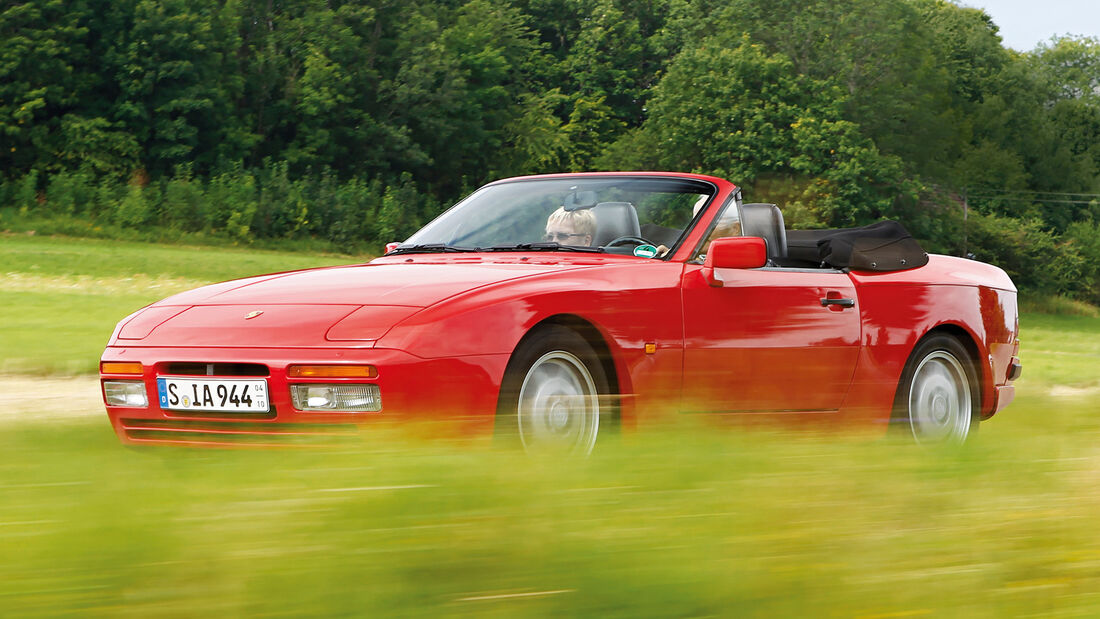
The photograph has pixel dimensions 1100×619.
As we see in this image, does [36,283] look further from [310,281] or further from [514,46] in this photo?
[514,46]

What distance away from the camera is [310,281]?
584 centimetres

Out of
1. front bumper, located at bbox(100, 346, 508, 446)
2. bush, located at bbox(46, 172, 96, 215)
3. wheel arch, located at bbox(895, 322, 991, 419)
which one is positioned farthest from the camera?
bush, located at bbox(46, 172, 96, 215)

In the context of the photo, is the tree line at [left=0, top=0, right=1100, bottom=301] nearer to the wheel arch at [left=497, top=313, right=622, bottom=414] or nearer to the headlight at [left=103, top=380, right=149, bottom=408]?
the headlight at [left=103, top=380, right=149, bottom=408]

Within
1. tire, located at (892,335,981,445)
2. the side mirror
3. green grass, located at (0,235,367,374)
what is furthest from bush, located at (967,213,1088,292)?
the side mirror

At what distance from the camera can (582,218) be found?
6.67 meters

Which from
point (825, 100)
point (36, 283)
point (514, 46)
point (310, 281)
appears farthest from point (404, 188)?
point (310, 281)

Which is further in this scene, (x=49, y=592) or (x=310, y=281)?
(x=310, y=281)

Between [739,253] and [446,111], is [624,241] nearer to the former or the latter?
[739,253]

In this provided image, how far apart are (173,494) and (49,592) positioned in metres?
0.62

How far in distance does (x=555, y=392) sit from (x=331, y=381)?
2.94ft

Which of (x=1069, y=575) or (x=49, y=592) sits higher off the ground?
(x=49, y=592)

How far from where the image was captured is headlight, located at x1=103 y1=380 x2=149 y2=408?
538 centimetres

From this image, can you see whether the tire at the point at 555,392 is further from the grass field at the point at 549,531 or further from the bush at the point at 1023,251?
the bush at the point at 1023,251

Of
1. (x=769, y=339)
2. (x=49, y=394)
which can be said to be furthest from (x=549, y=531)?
(x=49, y=394)
